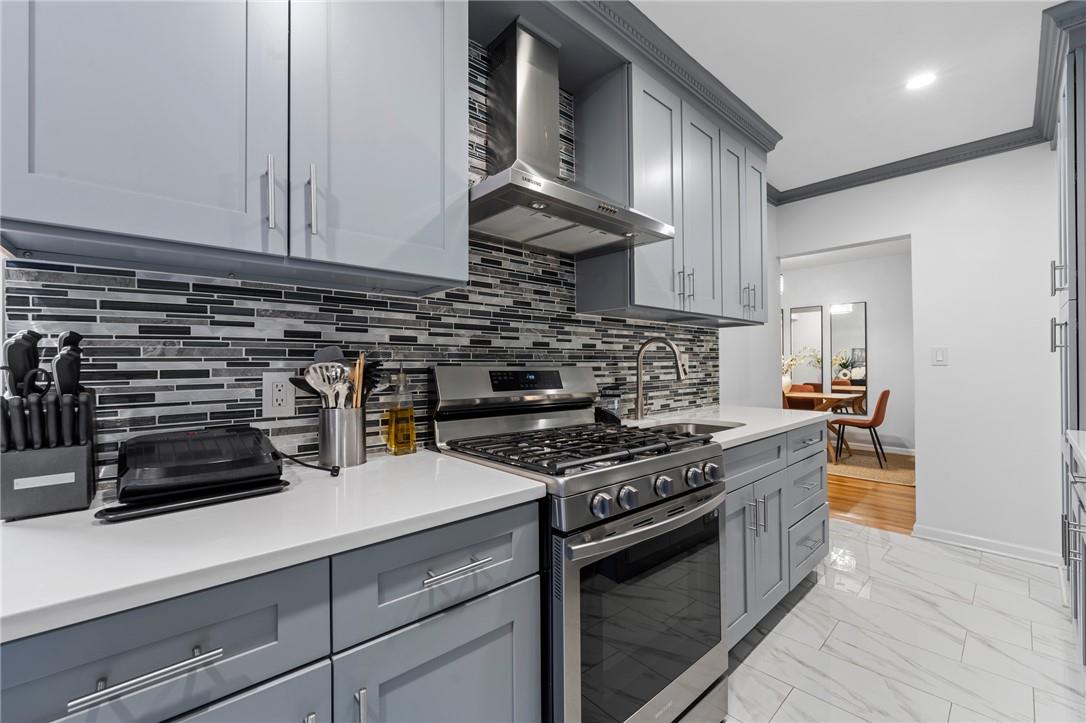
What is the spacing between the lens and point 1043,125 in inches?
110

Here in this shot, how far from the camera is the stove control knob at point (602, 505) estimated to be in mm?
1167

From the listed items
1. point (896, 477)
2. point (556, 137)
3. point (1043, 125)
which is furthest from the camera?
point (896, 477)

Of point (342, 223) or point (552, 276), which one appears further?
point (552, 276)

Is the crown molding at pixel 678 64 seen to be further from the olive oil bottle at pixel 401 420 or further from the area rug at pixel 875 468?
the area rug at pixel 875 468

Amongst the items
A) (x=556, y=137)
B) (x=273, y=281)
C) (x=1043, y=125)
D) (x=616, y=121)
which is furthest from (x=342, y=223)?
(x=1043, y=125)

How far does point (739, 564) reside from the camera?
1.85 metres

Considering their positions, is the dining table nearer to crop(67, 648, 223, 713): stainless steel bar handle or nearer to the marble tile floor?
the marble tile floor

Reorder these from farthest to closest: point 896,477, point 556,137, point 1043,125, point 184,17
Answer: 1. point 896,477
2. point 1043,125
3. point 556,137
4. point 184,17

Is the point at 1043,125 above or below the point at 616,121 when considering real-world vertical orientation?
above

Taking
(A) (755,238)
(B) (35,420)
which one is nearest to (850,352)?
(A) (755,238)

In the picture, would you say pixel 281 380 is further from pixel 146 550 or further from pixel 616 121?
pixel 616 121

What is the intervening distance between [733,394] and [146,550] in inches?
129

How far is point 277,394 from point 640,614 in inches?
46.9

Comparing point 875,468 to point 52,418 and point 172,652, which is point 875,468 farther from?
point 52,418
